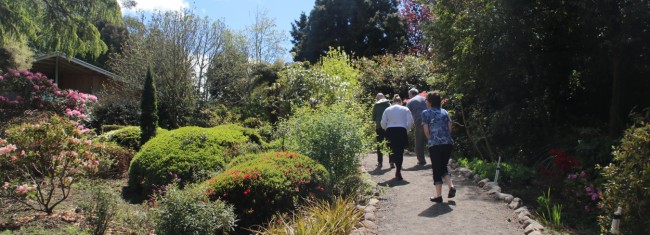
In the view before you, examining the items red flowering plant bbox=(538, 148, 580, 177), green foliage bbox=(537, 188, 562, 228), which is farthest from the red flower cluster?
green foliage bbox=(537, 188, 562, 228)

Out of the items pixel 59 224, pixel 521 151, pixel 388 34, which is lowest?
pixel 59 224

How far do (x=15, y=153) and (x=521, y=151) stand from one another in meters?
9.57

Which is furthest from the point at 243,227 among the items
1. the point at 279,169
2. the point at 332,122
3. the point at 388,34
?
the point at 388,34

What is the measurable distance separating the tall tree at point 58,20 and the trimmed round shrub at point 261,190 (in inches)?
290

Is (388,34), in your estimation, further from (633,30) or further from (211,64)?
(633,30)

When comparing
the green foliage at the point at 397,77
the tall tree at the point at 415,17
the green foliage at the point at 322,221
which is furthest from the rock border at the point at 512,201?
the tall tree at the point at 415,17

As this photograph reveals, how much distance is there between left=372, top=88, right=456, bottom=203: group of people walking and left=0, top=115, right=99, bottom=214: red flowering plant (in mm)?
4724

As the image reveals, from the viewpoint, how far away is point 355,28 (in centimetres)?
2995

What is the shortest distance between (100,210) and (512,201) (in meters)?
5.43

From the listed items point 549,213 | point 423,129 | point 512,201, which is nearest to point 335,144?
point 423,129

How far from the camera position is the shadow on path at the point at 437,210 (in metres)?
6.39

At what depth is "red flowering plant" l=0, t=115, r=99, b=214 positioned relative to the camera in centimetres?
A: 677

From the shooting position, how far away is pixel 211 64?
1983 centimetres

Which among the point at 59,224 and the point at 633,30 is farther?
the point at 633,30
